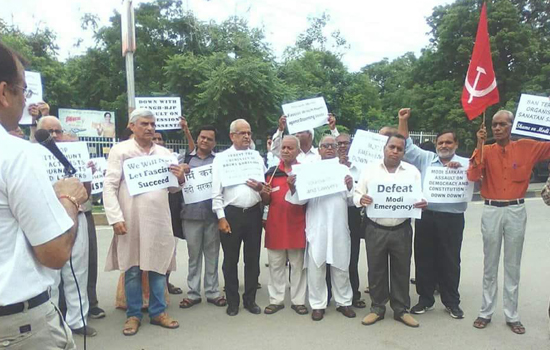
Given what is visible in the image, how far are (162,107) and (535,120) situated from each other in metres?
4.13

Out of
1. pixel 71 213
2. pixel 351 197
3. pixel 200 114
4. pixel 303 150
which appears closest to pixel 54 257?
pixel 71 213

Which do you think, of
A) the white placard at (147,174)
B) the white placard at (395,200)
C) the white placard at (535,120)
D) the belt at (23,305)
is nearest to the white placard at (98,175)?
the white placard at (147,174)

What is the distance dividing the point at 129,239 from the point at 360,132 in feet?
9.23

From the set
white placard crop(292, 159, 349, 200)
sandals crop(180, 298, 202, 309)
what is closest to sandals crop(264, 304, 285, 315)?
sandals crop(180, 298, 202, 309)

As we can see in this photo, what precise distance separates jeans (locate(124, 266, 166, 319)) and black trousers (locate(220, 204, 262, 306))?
71 centimetres

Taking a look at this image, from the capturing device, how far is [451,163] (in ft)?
14.4

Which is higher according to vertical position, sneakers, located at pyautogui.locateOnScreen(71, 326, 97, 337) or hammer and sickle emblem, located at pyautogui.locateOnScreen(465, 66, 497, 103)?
hammer and sickle emblem, located at pyautogui.locateOnScreen(465, 66, 497, 103)

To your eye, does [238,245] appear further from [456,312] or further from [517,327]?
[517,327]

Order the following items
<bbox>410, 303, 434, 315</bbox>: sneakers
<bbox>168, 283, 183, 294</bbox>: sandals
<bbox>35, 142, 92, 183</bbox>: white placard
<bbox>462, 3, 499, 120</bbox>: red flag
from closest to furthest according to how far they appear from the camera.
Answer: <bbox>35, 142, 92, 183</bbox>: white placard, <bbox>462, 3, 499, 120</bbox>: red flag, <bbox>410, 303, 434, 315</bbox>: sneakers, <bbox>168, 283, 183, 294</bbox>: sandals

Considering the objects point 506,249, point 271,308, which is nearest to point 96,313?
point 271,308

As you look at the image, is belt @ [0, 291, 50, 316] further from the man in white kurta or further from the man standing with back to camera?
the man in white kurta

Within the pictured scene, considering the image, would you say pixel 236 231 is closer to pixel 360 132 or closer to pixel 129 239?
pixel 129 239

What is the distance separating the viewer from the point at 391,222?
4.18 m

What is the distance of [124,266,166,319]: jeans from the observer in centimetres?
403
